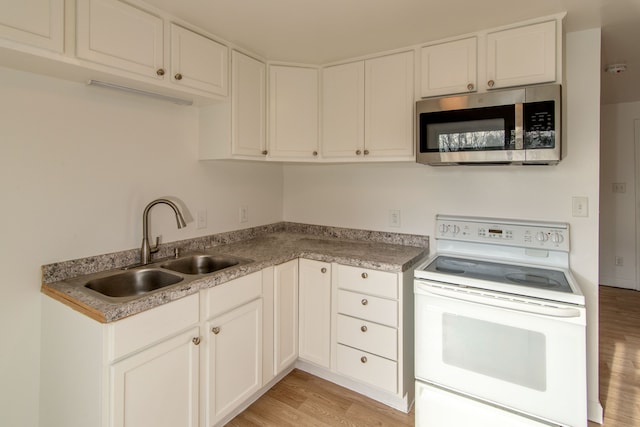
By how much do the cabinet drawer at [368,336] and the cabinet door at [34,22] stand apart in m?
1.97

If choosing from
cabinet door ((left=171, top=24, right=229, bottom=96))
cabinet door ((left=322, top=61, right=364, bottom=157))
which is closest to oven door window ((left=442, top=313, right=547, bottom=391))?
cabinet door ((left=322, top=61, right=364, bottom=157))

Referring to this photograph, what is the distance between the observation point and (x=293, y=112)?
2.40 m

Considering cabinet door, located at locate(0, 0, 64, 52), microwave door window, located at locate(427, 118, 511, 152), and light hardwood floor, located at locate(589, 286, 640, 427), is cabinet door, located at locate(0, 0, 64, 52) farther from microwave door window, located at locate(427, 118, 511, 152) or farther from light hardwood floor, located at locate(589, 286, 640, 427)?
light hardwood floor, located at locate(589, 286, 640, 427)

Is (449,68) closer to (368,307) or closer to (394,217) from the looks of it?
(394,217)

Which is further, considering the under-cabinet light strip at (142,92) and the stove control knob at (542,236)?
the stove control knob at (542,236)

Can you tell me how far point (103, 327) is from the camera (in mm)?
1222

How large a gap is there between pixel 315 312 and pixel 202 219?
999 millimetres

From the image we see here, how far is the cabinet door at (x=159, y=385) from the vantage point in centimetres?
128

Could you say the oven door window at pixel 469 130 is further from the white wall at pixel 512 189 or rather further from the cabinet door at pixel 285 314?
the cabinet door at pixel 285 314

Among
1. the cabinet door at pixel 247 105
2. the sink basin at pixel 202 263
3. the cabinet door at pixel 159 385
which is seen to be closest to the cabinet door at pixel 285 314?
the sink basin at pixel 202 263

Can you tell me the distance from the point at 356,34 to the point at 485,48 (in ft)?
2.40

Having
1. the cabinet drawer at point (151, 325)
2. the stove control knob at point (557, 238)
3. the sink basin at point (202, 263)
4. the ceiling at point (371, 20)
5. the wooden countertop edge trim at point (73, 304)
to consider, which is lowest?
the cabinet drawer at point (151, 325)

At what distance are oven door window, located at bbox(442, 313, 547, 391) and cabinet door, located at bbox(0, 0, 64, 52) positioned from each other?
2159mm

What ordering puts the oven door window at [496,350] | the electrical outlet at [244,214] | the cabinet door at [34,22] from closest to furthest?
1. the cabinet door at [34,22]
2. the oven door window at [496,350]
3. the electrical outlet at [244,214]
